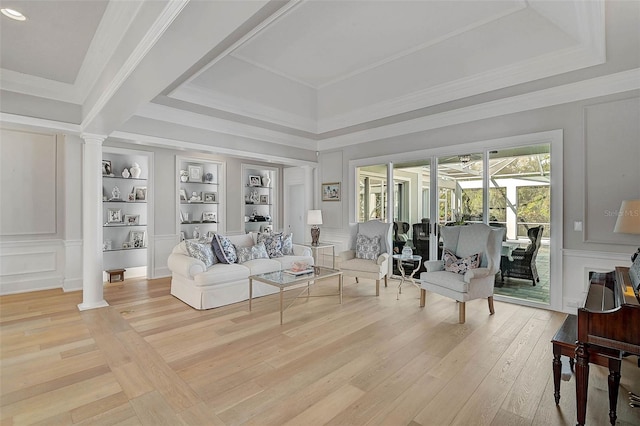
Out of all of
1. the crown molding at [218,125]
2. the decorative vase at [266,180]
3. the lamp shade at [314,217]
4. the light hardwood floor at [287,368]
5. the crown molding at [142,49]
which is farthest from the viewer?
the decorative vase at [266,180]

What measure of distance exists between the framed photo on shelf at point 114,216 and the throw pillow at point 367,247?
440 centimetres

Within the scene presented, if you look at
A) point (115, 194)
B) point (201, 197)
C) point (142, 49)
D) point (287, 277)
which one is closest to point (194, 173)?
point (201, 197)

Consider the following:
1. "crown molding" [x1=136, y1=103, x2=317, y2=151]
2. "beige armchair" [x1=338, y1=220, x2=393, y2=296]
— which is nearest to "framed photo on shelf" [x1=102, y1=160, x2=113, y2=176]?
"crown molding" [x1=136, y1=103, x2=317, y2=151]

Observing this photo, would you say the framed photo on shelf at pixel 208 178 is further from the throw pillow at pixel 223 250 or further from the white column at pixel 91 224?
the white column at pixel 91 224

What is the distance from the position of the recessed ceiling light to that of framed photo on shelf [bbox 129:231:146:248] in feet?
12.9

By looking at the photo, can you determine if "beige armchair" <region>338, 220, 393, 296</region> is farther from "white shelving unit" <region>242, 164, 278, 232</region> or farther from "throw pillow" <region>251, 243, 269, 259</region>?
"white shelving unit" <region>242, 164, 278, 232</region>

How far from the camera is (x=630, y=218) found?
9.27 ft

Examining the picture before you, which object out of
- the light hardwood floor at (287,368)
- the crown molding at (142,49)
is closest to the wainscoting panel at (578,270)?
the light hardwood floor at (287,368)

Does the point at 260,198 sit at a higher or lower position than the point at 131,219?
higher

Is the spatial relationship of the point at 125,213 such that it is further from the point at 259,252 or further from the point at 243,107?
the point at 243,107

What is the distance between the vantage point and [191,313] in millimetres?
3762

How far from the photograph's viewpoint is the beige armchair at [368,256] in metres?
4.54

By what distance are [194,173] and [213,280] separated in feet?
10.9

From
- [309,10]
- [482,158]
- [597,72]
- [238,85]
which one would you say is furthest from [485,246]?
[238,85]
